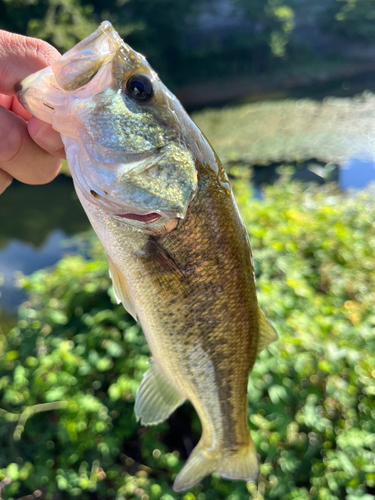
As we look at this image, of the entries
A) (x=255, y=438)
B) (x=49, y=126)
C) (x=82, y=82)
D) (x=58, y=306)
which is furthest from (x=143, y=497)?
(x=82, y=82)

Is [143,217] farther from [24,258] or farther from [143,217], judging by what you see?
[24,258]

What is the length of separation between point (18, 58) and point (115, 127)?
0.41 metres

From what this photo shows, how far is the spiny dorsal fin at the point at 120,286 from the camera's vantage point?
121 cm

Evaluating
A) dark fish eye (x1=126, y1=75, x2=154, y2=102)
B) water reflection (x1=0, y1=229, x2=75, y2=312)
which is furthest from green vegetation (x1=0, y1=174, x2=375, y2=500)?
water reflection (x1=0, y1=229, x2=75, y2=312)

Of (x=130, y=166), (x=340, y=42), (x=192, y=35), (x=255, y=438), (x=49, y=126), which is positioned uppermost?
(x=49, y=126)

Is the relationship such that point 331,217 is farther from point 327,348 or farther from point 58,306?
point 58,306

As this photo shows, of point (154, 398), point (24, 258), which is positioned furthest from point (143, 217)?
point (24, 258)

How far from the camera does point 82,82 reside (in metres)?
0.98

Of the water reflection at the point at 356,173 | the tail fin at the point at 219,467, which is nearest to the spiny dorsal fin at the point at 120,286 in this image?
the tail fin at the point at 219,467

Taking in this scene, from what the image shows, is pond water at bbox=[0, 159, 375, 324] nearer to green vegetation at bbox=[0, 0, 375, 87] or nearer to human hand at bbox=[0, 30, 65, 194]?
human hand at bbox=[0, 30, 65, 194]

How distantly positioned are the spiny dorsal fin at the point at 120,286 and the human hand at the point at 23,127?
46cm

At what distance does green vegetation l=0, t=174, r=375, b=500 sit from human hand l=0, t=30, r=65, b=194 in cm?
135

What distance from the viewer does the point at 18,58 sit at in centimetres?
109

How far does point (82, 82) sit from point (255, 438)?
2032 millimetres
